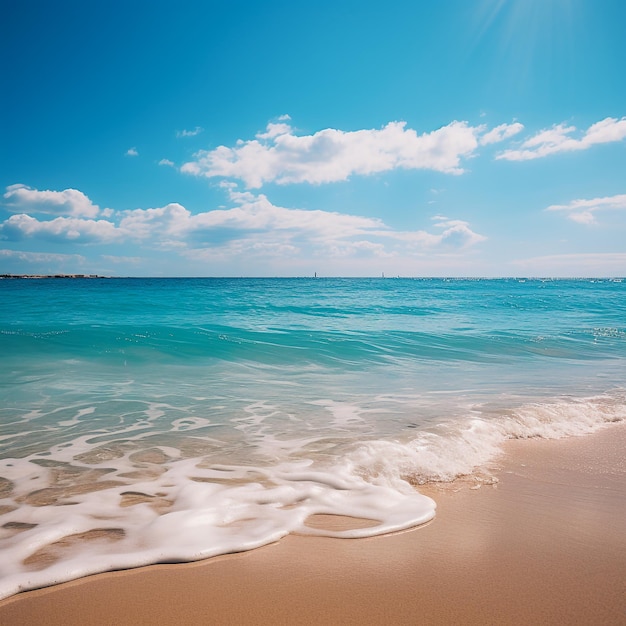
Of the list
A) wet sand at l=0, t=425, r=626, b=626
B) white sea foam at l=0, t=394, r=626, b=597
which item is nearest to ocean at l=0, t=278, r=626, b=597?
white sea foam at l=0, t=394, r=626, b=597

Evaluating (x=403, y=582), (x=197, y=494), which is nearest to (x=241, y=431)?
(x=197, y=494)

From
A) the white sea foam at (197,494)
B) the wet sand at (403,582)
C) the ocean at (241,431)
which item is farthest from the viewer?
the ocean at (241,431)

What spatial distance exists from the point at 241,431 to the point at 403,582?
3.35 metres

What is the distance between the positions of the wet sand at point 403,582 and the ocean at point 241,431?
176 mm

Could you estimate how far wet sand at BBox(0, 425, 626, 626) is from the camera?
2020mm

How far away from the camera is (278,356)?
1148cm

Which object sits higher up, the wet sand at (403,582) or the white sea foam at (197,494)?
the wet sand at (403,582)

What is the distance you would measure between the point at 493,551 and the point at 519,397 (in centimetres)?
494

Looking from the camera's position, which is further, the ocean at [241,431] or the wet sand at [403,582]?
the ocean at [241,431]

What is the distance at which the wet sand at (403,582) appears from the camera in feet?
6.63

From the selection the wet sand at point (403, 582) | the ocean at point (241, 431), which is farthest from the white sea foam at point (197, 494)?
the wet sand at point (403, 582)

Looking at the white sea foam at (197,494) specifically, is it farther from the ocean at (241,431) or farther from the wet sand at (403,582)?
the wet sand at (403,582)

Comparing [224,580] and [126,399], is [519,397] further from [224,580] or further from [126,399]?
[126,399]

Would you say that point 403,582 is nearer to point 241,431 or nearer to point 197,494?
point 197,494
